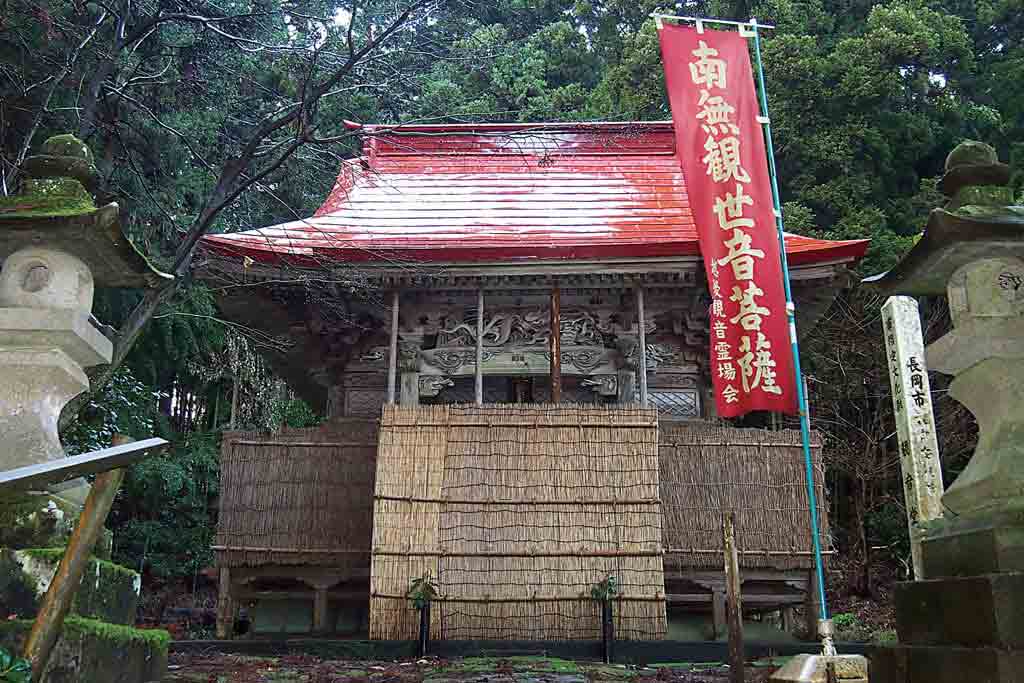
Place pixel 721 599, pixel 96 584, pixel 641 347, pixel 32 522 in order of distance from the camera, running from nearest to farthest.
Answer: pixel 32 522 < pixel 96 584 < pixel 721 599 < pixel 641 347

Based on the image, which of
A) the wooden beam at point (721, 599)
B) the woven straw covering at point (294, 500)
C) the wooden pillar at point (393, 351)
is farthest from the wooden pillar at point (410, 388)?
the wooden beam at point (721, 599)

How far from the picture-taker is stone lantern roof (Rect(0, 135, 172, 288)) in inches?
172

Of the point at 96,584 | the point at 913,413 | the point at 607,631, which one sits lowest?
the point at 607,631

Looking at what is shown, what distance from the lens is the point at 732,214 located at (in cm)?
845

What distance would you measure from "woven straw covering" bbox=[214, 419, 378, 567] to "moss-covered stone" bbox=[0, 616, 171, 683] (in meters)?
4.50

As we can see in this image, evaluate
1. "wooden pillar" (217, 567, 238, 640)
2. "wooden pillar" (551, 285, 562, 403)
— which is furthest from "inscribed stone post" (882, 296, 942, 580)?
"wooden pillar" (217, 567, 238, 640)

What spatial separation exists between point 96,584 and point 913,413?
580 centimetres

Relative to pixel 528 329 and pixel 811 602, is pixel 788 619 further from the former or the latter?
pixel 528 329

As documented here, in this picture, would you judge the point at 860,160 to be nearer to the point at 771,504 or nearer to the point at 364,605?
the point at 771,504

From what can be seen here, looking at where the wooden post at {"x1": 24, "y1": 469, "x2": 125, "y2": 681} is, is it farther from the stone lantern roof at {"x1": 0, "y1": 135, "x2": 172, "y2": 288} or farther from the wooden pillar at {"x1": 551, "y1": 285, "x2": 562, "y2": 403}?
the wooden pillar at {"x1": 551, "y1": 285, "x2": 562, "y2": 403}

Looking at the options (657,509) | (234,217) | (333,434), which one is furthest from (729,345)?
(234,217)

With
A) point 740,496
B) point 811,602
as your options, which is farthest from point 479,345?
point 811,602

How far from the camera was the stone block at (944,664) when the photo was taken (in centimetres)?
361

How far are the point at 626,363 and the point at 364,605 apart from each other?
4186 millimetres
